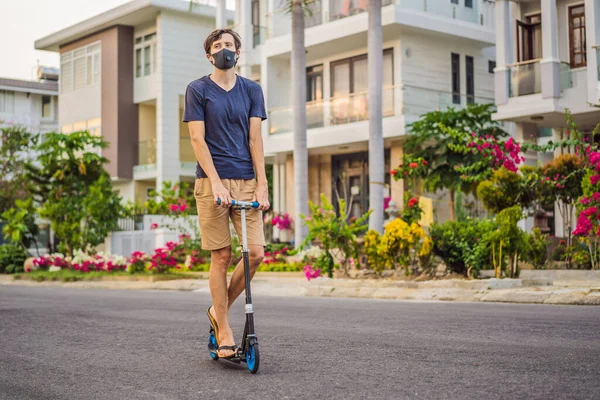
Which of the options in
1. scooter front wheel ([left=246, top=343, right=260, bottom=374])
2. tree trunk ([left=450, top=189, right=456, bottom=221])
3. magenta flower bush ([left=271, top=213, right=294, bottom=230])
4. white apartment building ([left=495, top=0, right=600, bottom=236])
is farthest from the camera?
magenta flower bush ([left=271, top=213, right=294, bottom=230])

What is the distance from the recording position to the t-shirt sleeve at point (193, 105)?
249 inches

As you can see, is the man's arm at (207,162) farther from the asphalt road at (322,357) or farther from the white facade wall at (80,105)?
the white facade wall at (80,105)

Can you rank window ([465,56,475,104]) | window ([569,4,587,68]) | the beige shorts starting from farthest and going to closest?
window ([465,56,475,104]), window ([569,4,587,68]), the beige shorts

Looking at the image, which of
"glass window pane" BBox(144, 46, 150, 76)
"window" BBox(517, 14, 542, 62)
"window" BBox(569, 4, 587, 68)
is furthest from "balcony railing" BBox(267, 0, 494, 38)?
"glass window pane" BBox(144, 46, 150, 76)

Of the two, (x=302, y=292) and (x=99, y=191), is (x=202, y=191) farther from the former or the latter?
(x=99, y=191)

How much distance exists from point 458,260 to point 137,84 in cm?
2662

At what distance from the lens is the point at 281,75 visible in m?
33.9

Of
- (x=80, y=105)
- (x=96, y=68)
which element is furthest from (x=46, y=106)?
(x=96, y=68)

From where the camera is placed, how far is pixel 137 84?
134ft

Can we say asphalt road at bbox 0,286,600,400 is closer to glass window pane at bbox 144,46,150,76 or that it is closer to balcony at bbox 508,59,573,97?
balcony at bbox 508,59,573,97

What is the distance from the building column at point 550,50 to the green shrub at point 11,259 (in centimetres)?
1702

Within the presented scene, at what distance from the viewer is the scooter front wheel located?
579 cm

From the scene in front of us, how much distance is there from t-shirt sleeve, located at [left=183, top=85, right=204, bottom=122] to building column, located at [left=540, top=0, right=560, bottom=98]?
62.6 feet

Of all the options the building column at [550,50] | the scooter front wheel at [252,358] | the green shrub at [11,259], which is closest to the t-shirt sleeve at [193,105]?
the scooter front wheel at [252,358]
